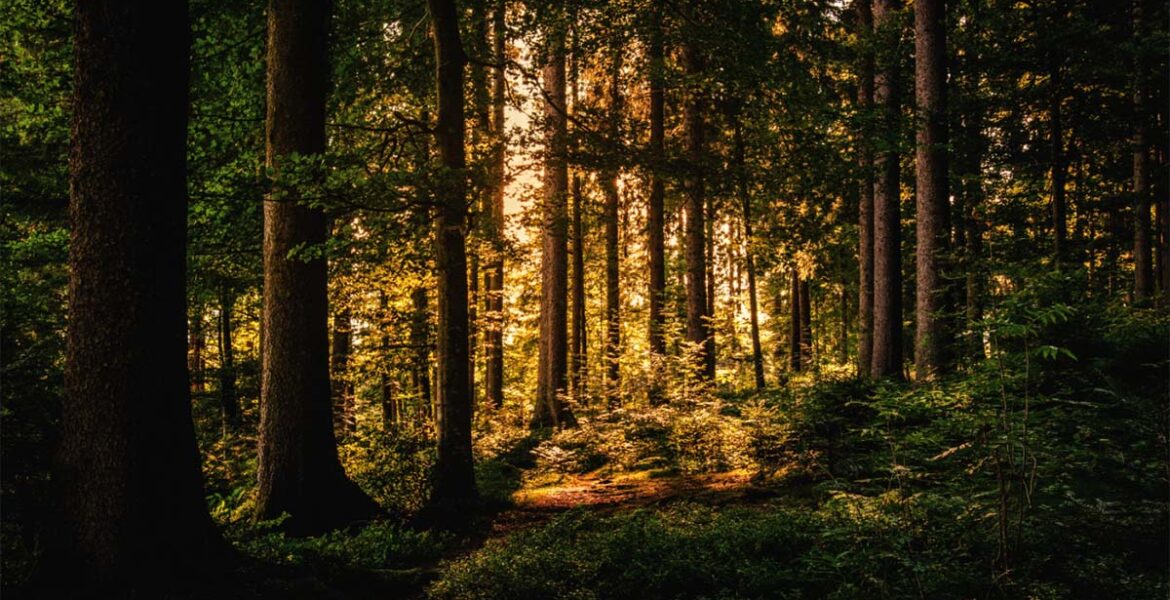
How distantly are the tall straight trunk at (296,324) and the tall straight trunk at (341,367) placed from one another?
6.23 m

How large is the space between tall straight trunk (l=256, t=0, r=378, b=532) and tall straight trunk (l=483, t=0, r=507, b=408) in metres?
2.64

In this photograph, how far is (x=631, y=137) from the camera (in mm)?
10617

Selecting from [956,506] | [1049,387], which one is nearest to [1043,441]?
[956,506]

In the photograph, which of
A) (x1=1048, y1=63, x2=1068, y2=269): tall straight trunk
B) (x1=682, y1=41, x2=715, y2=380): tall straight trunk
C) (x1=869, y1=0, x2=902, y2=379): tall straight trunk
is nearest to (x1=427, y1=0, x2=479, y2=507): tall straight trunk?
(x1=682, y1=41, x2=715, y2=380): tall straight trunk

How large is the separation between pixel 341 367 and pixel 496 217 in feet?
22.7

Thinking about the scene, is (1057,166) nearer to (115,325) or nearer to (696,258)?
(696,258)

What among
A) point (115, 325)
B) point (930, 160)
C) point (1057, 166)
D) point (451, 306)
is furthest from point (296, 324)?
point (1057, 166)

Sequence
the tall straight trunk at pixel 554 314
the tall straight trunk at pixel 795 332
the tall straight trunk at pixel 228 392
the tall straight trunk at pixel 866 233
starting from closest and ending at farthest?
the tall straight trunk at pixel 228 392 < the tall straight trunk at pixel 866 233 < the tall straight trunk at pixel 554 314 < the tall straight trunk at pixel 795 332

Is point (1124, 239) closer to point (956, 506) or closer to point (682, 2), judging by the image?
point (682, 2)

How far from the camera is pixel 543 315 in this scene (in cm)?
1664

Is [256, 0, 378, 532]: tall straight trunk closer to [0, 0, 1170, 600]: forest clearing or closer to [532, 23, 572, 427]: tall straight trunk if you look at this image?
[0, 0, 1170, 600]: forest clearing

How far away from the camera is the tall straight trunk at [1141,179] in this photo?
480 inches

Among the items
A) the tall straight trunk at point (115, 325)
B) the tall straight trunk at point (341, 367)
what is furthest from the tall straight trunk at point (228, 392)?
the tall straight trunk at point (115, 325)

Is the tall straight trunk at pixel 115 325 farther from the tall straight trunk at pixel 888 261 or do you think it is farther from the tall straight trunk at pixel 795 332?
the tall straight trunk at pixel 795 332
